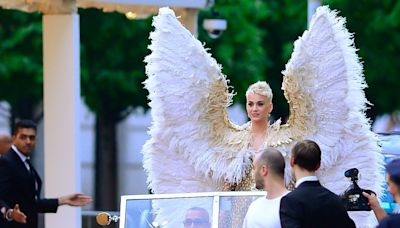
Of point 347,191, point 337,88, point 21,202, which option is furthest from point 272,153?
point 21,202

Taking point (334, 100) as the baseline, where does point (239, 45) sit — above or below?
above


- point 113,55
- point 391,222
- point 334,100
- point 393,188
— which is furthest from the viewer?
point 113,55

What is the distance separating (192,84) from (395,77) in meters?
13.5

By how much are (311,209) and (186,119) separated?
2.34 metres

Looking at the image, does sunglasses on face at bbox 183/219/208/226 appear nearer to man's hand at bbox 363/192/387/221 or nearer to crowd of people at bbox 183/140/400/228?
crowd of people at bbox 183/140/400/228

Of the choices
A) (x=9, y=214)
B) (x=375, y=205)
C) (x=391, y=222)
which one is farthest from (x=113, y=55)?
(x=391, y=222)

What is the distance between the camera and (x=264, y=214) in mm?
7773

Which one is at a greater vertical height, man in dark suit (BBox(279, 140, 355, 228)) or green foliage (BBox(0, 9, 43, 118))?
green foliage (BBox(0, 9, 43, 118))

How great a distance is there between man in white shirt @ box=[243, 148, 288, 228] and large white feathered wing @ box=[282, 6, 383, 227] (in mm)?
1640

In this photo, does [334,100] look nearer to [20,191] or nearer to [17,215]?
[17,215]

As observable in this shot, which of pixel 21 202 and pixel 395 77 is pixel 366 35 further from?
pixel 21 202

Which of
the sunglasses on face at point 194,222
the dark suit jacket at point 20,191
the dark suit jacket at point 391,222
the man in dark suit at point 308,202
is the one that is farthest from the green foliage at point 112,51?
the dark suit jacket at point 391,222

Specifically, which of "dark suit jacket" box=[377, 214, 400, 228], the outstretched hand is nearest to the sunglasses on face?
"dark suit jacket" box=[377, 214, 400, 228]

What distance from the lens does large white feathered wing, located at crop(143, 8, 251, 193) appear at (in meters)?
9.63
